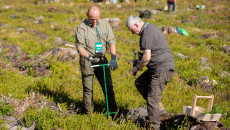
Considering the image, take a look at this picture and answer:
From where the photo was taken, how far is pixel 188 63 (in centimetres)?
802

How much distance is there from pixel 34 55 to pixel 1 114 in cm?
413

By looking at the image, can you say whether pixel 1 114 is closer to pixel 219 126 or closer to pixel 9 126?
pixel 9 126

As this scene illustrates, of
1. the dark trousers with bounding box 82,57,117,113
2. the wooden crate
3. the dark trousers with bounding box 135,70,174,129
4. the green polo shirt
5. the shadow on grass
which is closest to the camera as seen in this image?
the wooden crate

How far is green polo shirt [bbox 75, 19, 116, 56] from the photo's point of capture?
14.3 feet

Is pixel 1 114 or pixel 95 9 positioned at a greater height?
pixel 95 9

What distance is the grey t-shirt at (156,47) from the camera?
3652 mm

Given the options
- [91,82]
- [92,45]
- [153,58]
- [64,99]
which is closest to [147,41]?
[153,58]

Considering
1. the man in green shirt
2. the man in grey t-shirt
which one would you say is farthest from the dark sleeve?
the man in green shirt

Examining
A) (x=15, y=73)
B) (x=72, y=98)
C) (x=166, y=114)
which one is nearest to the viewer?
(x=166, y=114)

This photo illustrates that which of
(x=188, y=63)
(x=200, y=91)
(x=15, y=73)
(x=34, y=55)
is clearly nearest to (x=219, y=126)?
(x=200, y=91)

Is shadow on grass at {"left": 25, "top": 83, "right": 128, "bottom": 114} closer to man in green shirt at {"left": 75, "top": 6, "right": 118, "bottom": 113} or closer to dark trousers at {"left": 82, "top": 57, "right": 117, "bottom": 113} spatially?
dark trousers at {"left": 82, "top": 57, "right": 117, "bottom": 113}

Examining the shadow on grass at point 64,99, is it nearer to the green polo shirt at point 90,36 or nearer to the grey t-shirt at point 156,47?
the green polo shirt at point 90,36

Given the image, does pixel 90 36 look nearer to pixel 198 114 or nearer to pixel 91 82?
pixel 91 82

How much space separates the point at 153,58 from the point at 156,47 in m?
0.20
